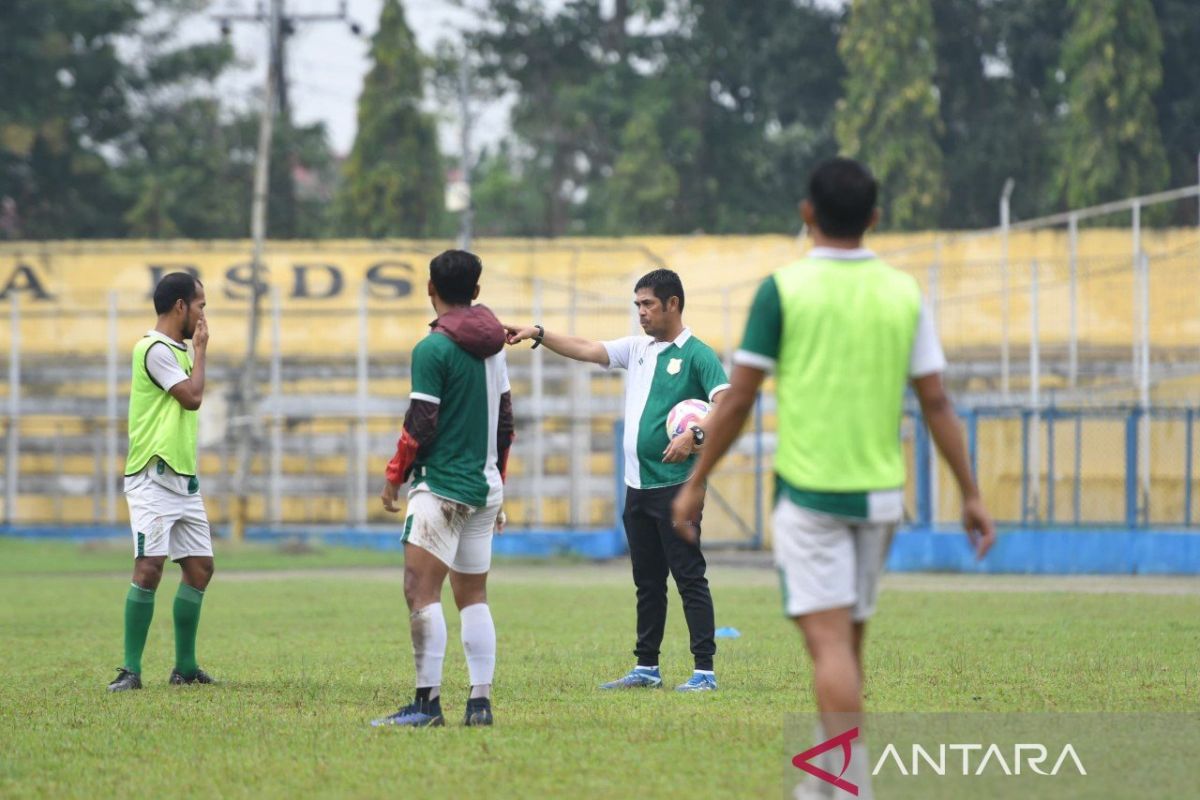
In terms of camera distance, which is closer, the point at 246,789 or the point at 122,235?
the point at 246,789

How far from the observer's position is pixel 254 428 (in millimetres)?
30766

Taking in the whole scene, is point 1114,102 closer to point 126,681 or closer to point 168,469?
point 168,469

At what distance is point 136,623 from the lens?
31.4 ft

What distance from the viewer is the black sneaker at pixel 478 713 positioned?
25.5 feet

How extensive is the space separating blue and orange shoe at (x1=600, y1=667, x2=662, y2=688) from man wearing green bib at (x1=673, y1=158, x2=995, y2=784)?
3.60m

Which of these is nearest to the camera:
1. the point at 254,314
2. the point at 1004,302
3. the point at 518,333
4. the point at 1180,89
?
the point at 518,333

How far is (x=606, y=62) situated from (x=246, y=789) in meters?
40.1

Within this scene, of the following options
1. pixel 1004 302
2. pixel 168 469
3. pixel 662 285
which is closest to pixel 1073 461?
pixel 1004 302

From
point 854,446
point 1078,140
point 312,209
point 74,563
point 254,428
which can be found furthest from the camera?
point 312,209

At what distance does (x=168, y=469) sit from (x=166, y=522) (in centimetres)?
28

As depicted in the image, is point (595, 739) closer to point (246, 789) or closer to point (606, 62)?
point (246, 789)

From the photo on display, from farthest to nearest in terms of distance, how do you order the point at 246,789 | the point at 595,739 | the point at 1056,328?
the point at 1056,328 < the point at 595,739 < the point at 246,789

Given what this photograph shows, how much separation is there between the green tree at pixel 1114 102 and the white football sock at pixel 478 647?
30.2 m

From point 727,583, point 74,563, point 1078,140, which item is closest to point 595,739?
point 727,583
